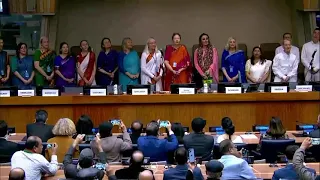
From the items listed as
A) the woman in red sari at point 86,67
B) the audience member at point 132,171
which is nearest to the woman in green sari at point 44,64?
the woman in red sari at point 86,67

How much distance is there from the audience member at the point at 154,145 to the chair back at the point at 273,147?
3.25 feet

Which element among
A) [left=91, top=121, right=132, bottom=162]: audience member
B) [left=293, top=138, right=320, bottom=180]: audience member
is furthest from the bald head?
[left=91, top=121, right=132, bottom=162]: audience member

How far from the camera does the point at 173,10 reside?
1306 cm

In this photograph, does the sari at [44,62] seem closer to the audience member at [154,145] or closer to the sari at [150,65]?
the sari at [150,65]

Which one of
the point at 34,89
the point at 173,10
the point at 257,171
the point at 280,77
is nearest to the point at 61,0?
the point at 173,10

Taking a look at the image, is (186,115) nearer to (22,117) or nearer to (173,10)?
(22,117)

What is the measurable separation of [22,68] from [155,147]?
4.51 m

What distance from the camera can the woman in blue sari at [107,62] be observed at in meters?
11.2

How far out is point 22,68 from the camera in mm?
11016

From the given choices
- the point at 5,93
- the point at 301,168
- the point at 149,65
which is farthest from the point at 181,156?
the point at 149,65

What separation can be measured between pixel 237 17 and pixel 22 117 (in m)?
5.16

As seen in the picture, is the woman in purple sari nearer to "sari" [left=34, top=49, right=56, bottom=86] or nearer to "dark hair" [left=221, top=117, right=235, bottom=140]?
"sari" [left=34, top=49, right=56, bottom=86]

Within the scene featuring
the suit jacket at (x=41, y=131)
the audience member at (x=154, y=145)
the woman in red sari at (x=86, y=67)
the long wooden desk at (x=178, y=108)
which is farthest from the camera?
the woman in red sari at (x=86, y=67)

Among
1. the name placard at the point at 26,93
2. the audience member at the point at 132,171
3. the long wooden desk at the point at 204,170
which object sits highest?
the name placard at the point at 26,93
